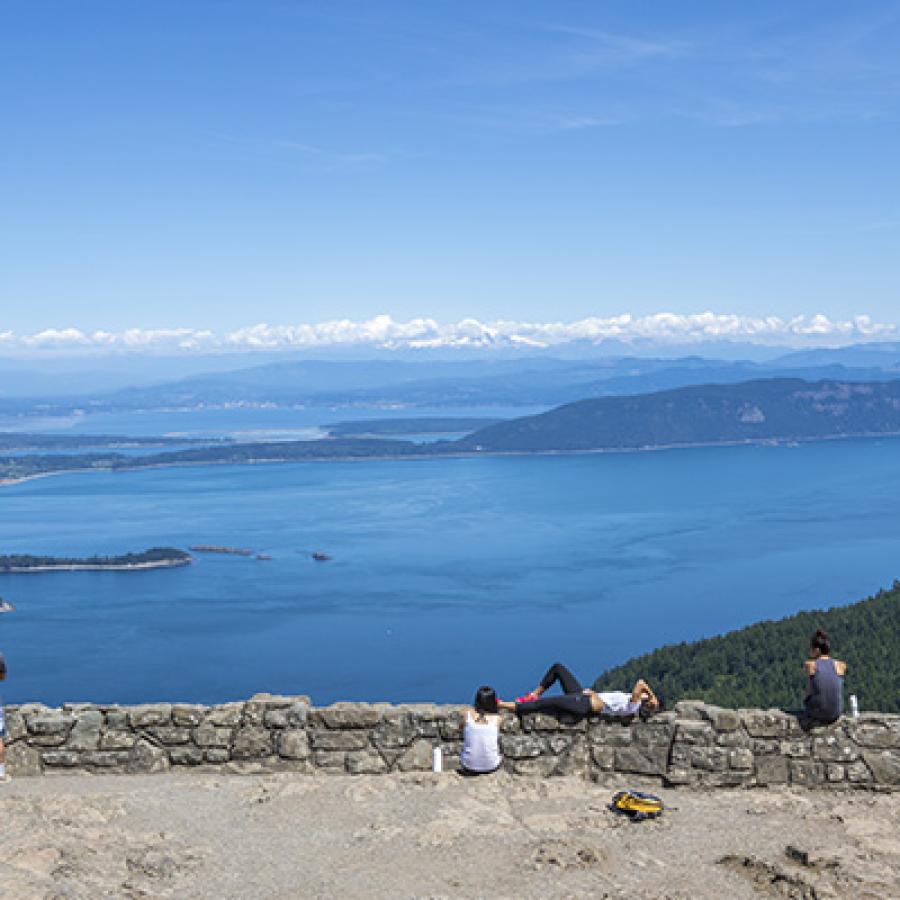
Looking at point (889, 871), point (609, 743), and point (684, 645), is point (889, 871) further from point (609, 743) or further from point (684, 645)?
point (684, 645)

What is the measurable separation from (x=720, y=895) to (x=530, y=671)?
68468 mm

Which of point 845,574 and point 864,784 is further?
point 845,574

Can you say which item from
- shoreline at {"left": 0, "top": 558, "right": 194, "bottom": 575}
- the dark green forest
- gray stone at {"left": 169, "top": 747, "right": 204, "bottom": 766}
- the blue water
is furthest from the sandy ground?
shoreline at {"left": 0, "top": 558, "right": 194, "bottom": 575}

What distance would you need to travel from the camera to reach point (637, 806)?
782cm

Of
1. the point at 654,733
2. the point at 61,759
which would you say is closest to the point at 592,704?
the point at 654,733

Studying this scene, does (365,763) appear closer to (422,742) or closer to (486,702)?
(422,742)

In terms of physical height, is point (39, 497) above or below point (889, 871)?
below

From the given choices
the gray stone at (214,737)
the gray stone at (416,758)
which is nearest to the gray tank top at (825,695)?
the gray stone at (416,758)

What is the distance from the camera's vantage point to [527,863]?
703cm

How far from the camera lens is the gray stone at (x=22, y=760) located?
9039 millimetres

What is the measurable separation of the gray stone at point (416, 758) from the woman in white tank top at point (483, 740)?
330 mm

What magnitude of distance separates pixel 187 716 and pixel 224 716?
0.33 metres

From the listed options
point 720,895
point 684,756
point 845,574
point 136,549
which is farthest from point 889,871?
point 136,549

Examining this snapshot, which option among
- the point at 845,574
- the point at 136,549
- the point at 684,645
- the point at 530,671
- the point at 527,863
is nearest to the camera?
the point at 527,863
